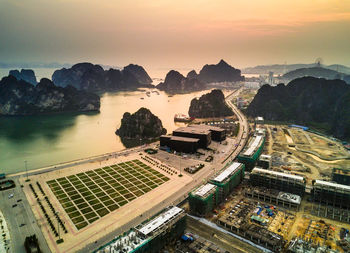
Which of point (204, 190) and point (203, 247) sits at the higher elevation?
point (204, 190)

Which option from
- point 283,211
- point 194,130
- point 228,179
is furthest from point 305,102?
point 283,211

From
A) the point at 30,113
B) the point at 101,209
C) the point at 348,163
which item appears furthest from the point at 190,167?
Result: the point at 30,113

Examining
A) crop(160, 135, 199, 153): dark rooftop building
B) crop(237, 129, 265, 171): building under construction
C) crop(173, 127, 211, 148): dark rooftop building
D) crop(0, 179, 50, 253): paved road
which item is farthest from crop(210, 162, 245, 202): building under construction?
crop(0, 179, 50, 253): paved road

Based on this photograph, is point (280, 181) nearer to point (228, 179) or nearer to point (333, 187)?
point (333, 187)

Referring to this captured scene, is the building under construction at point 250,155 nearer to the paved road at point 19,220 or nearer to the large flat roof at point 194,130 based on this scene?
the large flat roof at point 194,130

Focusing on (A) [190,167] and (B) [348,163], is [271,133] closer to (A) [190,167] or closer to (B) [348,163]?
(B) [348,163]

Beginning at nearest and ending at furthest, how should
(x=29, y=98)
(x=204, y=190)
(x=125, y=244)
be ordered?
(x=125, y=244), (x=204, y=190), (x=29, y=98)

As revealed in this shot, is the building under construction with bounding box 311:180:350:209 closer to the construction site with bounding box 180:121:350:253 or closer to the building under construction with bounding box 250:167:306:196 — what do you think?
the construction site with bounding box 180:121:350:253

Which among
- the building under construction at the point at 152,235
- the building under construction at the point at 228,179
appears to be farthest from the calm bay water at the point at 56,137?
the building under construction at the point at 152,235
